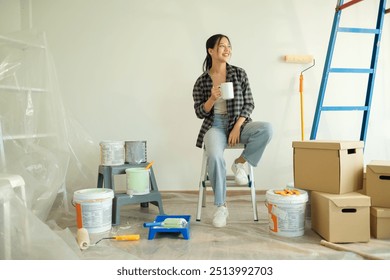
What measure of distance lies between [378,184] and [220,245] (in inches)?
28.5

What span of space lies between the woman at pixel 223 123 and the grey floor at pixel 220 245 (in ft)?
0.42

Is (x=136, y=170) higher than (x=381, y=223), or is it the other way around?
(x=136, y=170)

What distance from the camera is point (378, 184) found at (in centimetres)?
143

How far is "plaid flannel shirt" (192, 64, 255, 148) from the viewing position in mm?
1770

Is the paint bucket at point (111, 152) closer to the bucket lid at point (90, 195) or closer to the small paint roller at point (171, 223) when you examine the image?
the bucket lid at point (90, 195)

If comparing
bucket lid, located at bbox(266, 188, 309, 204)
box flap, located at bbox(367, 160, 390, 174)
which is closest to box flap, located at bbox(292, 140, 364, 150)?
box flap, located at bbox(367, 160, 390, 174)

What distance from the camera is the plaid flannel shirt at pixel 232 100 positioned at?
5.81 ft

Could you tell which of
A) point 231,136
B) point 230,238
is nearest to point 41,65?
point 231,136

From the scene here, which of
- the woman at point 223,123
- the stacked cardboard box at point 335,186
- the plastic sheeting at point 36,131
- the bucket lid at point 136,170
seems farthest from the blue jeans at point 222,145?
the plastic sheeting at point 36,131

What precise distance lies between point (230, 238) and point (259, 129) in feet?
1.82

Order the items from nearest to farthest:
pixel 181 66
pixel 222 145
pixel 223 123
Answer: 1. pixel 222 145
2. pixel 223 123
3. pixel 181 66

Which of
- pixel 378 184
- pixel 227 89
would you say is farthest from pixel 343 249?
pixel 227 89

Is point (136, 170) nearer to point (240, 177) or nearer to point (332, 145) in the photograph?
point (240, 177)

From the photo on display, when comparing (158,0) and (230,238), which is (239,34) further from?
(230,238)
